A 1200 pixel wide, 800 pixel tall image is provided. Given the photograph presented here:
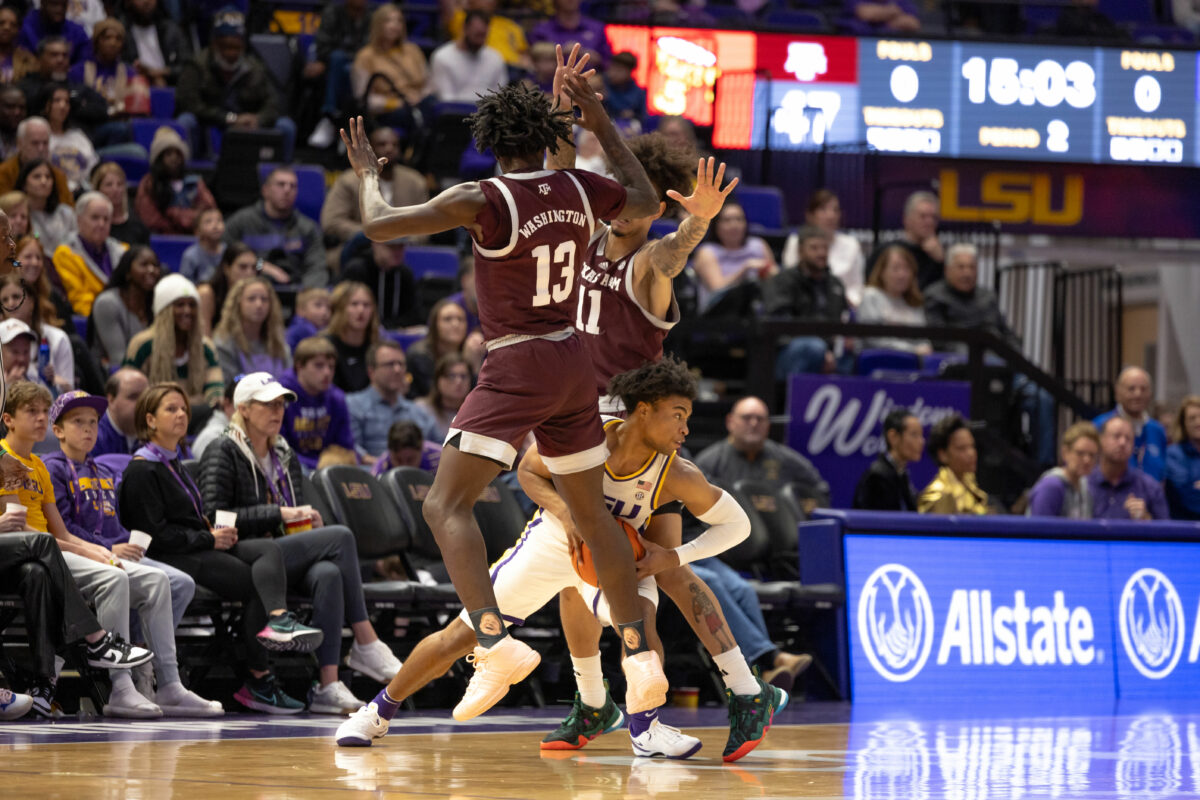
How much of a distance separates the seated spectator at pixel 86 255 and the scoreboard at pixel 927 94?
6833mm

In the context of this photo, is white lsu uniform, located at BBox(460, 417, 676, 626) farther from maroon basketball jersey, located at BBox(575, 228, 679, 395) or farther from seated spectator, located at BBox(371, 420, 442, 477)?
seated spectator, located at BBox(371, 420, 442, 477)

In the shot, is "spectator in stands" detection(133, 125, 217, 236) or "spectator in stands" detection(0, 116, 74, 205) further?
"spectator in stands" detection(133, 125, 217, 236)

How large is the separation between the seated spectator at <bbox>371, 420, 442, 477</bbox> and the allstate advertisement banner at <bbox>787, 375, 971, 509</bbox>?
3.39 meters

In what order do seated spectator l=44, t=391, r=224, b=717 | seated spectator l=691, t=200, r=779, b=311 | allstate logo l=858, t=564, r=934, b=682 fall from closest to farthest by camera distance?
seated spectator l=44, t=391, r=224, b=717 → allstate logo l=858, t=564, r=934, b=682 → seated spectator l=691, t=200, r=779, b=311

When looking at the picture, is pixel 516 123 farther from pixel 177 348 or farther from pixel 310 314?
pixel 310 314

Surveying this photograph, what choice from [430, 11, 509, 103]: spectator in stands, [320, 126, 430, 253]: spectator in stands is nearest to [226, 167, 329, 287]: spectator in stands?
[320, 126, 430, 253]: spectator in stands

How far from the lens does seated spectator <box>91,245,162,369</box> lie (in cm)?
986

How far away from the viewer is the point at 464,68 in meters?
15.1

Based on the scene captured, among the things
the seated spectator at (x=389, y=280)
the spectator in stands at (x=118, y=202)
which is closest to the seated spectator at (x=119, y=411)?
the spectator in stands at (x=118, y=202)

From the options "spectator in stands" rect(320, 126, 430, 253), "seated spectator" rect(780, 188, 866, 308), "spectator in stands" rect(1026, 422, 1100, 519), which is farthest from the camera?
"seated spectator" rect(780, 188, 866, 308)

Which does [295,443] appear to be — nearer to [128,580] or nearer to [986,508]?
[128,580]

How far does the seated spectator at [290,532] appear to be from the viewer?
7965mm

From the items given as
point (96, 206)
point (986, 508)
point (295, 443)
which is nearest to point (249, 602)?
point (295, 443)

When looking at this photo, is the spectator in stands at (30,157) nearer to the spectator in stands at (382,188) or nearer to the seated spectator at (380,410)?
the spectator in stands at (382,188)
